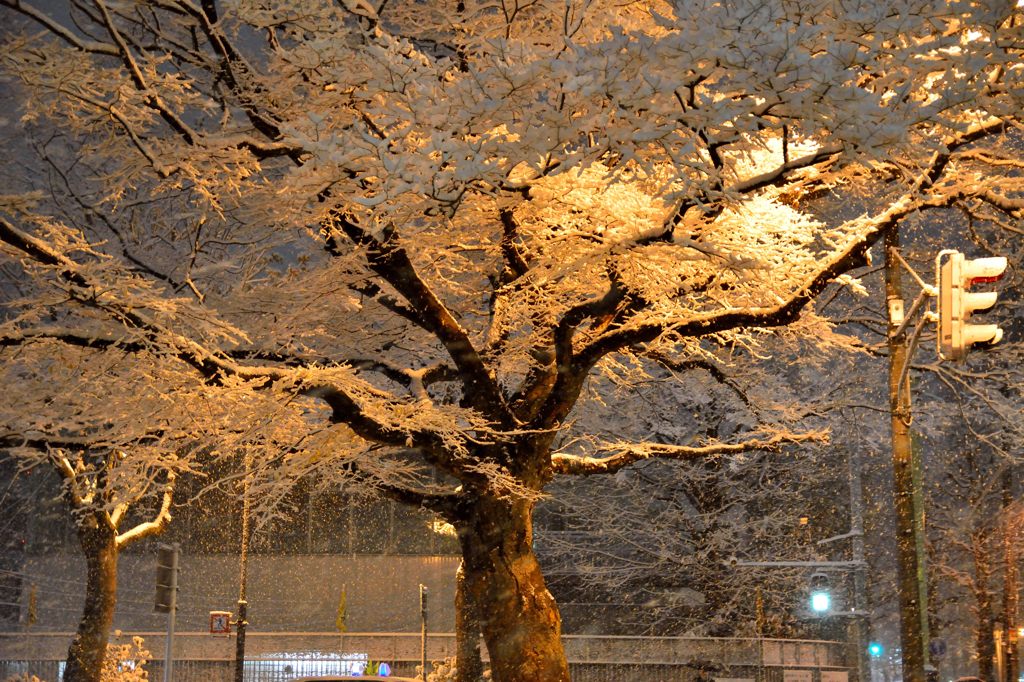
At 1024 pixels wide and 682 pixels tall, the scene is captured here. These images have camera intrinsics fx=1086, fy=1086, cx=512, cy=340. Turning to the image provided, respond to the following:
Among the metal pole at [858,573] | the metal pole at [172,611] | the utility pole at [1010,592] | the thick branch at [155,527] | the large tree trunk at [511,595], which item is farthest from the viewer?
the utility pole at [1010,592]

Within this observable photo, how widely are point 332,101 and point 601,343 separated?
4105 millimetres

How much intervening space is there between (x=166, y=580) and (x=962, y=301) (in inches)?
434

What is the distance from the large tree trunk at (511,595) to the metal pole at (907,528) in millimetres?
3918

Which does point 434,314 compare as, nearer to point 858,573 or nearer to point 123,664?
point 858,573

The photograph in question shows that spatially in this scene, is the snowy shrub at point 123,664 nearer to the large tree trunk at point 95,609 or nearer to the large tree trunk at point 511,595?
the large tree trunk at point 95,609

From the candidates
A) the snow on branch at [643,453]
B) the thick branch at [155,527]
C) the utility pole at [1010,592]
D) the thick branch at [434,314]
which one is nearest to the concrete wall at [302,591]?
the thick branch at [155,527]

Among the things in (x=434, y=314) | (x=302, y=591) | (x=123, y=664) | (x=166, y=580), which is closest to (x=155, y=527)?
(x=123, y=664)

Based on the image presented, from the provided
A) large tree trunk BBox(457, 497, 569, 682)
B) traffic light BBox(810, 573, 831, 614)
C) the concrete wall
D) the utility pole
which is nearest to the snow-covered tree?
large tree trunk BBox(457, 497, 569, 682)

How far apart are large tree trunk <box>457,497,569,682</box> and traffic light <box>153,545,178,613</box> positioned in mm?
4614

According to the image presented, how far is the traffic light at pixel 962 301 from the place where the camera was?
9.55 m

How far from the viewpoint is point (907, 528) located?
1087 cm

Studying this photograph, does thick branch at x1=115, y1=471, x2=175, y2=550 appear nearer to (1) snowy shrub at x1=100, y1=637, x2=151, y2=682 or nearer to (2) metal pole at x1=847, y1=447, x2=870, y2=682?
(1) snowy shrub at x1=100, y1=637, x2=151, y2=682

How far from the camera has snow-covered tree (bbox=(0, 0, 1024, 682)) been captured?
8.88 m

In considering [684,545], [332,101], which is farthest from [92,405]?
[684,545]
